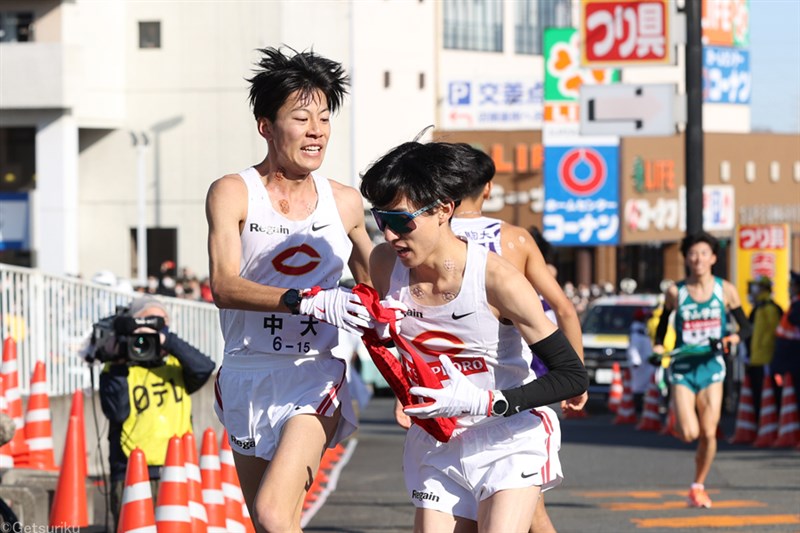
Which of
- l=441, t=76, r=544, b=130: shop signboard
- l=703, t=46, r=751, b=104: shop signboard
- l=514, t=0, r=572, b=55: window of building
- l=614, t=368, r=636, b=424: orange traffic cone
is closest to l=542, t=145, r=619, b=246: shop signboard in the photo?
l=441, t=76, r=544, b=130: shop signboard

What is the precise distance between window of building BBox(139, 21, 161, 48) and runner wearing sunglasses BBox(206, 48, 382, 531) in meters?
24.2

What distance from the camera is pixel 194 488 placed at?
8.77 meters

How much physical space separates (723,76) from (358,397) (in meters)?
51.6

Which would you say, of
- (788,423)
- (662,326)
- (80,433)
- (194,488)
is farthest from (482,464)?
(788,423)

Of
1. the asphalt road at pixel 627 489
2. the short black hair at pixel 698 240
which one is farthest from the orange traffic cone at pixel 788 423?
the short black hair at pixel 698 240

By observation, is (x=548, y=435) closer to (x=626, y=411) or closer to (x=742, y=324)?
(x=742, y=324)

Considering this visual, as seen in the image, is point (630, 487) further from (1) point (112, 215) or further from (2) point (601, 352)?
(1) point (112, 215)

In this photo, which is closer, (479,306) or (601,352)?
(479,306)

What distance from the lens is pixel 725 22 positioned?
66.3 m

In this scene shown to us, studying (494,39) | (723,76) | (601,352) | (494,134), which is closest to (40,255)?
(601,352)

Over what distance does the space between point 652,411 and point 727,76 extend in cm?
4948

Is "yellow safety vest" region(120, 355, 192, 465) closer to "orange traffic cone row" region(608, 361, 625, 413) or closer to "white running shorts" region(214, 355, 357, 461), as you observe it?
"white running shorts" region(214, 355, 357, 461)

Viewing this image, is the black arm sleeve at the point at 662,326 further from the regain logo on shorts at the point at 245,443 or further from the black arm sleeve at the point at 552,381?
the black arm sleeve at the point at 552,381

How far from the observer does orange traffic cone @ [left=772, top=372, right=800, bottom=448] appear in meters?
18.3
